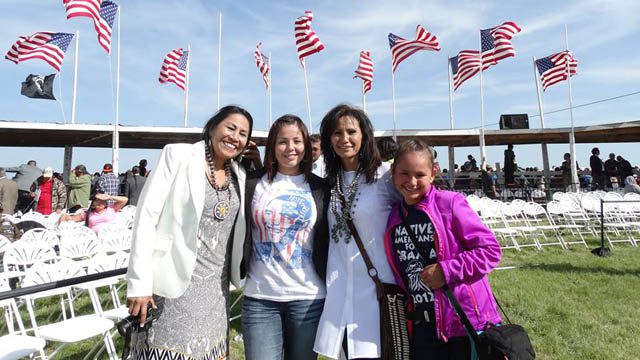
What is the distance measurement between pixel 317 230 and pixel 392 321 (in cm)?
60

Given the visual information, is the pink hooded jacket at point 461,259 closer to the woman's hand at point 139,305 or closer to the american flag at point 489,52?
the woman's hand at point 139,305

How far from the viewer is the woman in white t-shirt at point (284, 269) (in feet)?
7.15

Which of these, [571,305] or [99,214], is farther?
[99,214]

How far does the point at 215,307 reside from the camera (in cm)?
215

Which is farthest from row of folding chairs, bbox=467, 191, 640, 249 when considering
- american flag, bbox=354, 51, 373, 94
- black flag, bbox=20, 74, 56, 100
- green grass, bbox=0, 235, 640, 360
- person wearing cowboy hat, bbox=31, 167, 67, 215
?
→ black flag, bbox=20, 74, 56, 100

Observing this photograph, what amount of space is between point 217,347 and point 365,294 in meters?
0.82

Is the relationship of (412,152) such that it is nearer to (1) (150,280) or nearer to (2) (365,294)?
(2) (365,294)

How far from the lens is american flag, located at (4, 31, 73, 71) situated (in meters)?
14.1

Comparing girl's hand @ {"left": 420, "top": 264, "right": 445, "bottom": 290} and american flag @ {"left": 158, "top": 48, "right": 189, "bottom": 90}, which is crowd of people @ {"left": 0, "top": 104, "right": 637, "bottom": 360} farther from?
american flag @ {"left": 158, "top": 48, "right": 189, "bottom": 90}

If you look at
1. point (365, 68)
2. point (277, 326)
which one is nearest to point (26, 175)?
point (365, 68)

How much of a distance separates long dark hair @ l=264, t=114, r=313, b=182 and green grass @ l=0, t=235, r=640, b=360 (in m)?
2.47

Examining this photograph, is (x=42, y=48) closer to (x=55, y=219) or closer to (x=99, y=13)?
(x=99, y=13)

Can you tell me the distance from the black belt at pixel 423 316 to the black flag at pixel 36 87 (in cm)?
1966

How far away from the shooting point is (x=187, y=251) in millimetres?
2002
